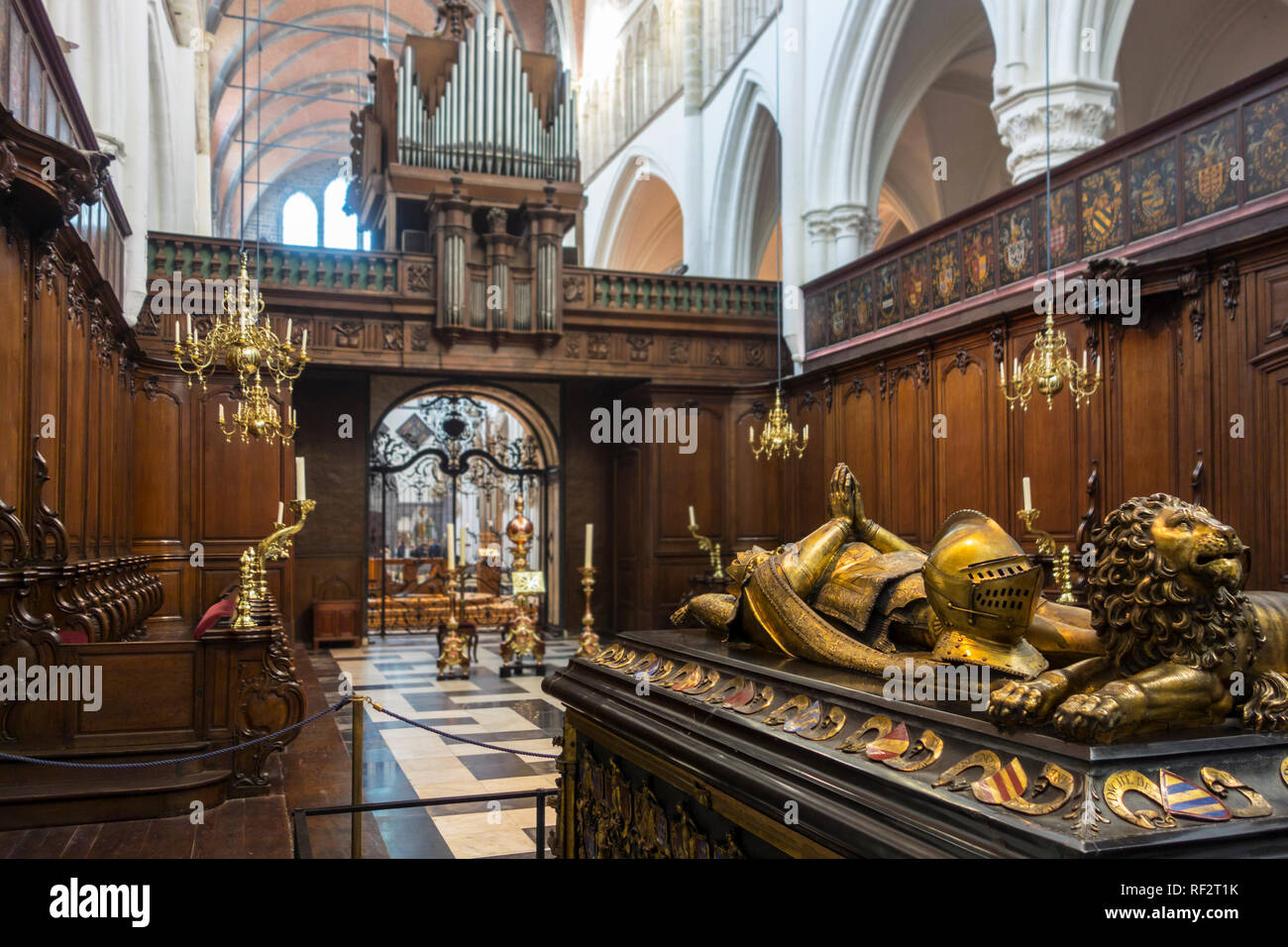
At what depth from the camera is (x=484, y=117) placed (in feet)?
47.1

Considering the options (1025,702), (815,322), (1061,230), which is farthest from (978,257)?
(1025,702)

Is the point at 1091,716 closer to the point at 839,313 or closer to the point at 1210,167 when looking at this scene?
the point at 1210,167

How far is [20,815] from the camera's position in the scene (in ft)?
15.1

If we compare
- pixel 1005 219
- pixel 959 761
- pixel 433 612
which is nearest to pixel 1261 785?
pixel 959 761

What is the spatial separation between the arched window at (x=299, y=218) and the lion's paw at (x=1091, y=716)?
121 feet

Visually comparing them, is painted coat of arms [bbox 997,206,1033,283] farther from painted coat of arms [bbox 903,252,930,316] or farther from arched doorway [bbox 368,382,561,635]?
arched doorway [bbox 368,382,561,635]

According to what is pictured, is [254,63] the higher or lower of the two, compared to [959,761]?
higher

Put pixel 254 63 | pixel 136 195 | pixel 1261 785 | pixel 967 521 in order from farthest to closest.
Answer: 1. pixel 254 63
2. pixel 136 195
3. pixel 967 521
4. pixel 1261 785

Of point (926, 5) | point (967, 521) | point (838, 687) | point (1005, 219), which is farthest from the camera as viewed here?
point (926, 5)

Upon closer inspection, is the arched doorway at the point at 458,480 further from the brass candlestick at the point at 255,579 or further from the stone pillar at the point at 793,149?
the brass candlestick at the point at 255,579

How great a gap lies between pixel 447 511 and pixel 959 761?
930 inches

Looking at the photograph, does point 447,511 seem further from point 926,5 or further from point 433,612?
point 926,5

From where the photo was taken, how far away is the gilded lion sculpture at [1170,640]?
5.18 ft

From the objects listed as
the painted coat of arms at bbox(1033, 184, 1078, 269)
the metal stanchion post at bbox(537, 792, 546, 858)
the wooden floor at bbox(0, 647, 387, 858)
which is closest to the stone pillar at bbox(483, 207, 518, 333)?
the painted coat of arms at bbox(1033, 184, 1078, 269)
